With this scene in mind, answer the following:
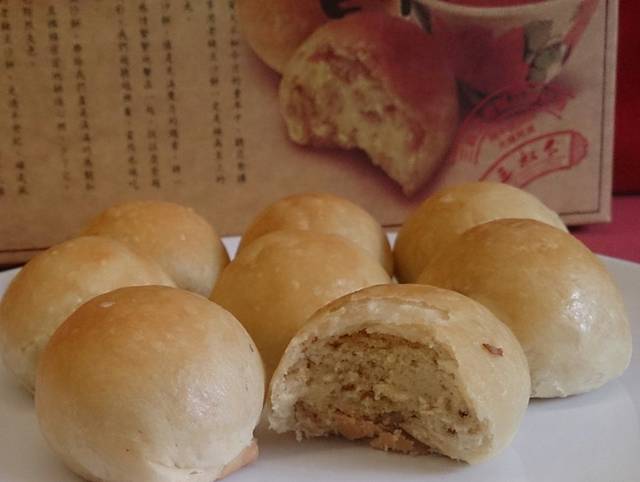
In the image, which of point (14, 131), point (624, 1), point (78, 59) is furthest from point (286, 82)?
point (624, 1)

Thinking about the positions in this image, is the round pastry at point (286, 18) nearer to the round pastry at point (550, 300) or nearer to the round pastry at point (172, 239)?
the round pastry at point (172, 239)

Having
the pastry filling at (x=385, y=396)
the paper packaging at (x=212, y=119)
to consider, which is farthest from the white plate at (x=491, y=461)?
the paper packaging at (x=212, y=119)

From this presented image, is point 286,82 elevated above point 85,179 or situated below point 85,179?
above

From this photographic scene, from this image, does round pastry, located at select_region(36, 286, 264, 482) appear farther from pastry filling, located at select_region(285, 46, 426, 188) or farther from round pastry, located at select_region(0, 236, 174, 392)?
pastry filling, located at select_region(285, 46, 426, 188)

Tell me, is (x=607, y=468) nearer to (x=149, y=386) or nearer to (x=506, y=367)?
(x=506, y=367)

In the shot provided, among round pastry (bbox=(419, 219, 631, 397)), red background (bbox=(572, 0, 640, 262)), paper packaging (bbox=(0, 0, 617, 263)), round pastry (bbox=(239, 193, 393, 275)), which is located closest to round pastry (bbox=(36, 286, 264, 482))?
round pastry (bbox=(419, 219, 631, 397))
